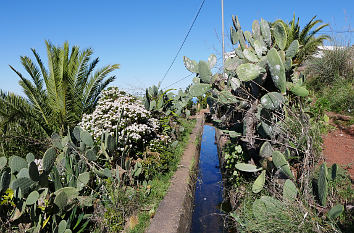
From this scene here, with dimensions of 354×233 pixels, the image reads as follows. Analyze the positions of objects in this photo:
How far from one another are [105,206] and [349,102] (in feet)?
17.4

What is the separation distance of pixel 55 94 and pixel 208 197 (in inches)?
162

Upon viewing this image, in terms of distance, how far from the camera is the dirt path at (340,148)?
3.41 m

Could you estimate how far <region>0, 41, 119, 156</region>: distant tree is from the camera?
18.2 feet

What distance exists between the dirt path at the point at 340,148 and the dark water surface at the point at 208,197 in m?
1.70

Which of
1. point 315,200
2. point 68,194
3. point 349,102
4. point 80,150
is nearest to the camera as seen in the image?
point 315,200

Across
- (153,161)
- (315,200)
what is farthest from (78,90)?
(315,200)

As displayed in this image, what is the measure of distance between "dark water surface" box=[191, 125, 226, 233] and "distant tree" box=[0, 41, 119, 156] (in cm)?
327

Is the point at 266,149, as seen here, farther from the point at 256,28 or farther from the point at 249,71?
the point at 256,28

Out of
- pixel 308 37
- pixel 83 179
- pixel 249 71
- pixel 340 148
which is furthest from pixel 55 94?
pixel 308 37

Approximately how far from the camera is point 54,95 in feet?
19.8

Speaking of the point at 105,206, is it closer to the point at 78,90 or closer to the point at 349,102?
the point at 78,90

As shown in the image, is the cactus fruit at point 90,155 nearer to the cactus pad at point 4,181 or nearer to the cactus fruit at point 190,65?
the cactus pad at point 4,181

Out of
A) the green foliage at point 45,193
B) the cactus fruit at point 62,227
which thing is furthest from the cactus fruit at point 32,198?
the cactus fruit at point 62,227

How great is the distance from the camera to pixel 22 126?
584 cm
